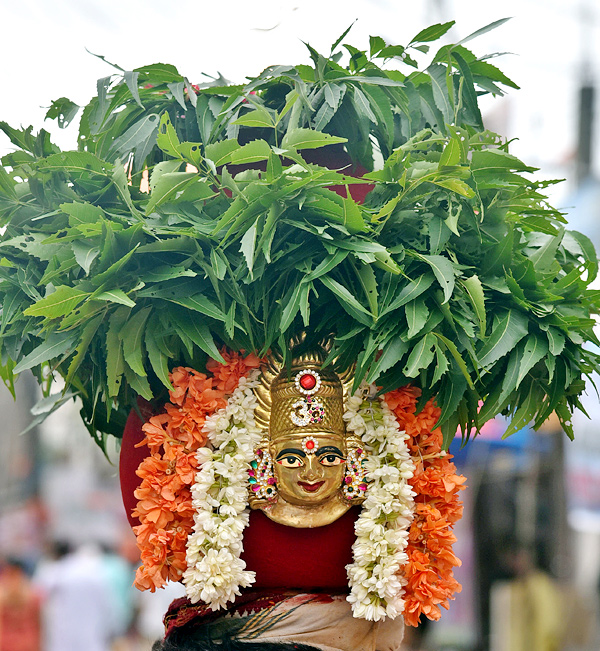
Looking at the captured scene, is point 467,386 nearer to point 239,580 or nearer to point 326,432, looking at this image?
point 326,432

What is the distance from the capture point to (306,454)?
2.34 meters

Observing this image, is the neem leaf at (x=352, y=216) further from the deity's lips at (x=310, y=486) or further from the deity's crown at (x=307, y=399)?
the deity's lips at (x=310, y=486)

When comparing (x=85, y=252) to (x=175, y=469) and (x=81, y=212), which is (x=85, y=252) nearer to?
(x=81, y=212)

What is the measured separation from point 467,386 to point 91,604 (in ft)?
16.2

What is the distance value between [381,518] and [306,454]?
11.5 inches

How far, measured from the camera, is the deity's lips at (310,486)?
234 cm

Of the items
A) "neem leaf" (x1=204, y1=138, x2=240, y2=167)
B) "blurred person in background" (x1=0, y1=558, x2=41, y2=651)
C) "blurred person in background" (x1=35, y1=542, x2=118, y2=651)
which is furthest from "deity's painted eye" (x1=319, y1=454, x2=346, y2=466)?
"blurred person in background" (x1=0, y1=558, x2=41, y2=651)

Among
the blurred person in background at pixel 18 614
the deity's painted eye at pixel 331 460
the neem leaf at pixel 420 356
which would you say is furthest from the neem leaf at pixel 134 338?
the blurred person in background at pixel 18 614

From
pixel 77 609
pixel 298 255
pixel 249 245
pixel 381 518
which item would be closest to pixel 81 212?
pixel 249 245

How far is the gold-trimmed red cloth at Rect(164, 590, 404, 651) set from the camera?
2414mm

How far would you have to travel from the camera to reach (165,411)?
2.53 metres

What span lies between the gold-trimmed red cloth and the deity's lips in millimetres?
360

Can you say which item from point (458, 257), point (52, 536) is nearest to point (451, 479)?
point (458, 257)

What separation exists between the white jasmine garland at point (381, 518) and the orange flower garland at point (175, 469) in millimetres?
398
